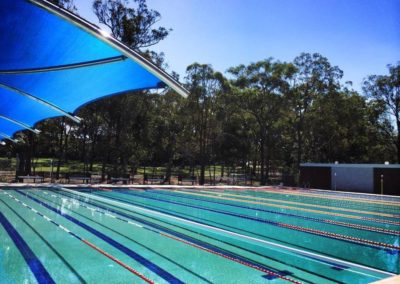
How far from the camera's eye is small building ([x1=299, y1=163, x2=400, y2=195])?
75.2 feet

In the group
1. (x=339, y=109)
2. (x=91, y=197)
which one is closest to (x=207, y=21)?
(x=91, y=197)

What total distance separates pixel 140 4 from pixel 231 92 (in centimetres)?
1069

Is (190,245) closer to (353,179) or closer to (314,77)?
(353,179)

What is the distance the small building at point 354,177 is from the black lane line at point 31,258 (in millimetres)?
22006

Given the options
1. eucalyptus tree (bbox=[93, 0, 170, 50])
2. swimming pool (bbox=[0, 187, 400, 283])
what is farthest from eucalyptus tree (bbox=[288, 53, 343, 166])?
swimming pool (bbox=[0, 187, 400, 283])

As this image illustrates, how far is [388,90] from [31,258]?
36.5 meters

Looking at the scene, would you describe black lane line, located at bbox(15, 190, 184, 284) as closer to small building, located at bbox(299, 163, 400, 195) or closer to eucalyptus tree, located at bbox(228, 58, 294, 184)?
small building, located at bbox(299, 163, 400, 195)

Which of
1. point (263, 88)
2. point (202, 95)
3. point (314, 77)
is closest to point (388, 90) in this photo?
point (314, 77)

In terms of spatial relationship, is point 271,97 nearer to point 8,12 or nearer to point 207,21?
point 207,21

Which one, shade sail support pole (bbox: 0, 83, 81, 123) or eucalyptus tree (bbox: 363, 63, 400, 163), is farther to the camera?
eucalyptus tree (bbox: 363, 63, 400, 163)

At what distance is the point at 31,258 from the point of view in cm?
602

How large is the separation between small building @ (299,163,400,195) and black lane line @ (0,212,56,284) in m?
22.0

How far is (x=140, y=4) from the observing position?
87.9ft

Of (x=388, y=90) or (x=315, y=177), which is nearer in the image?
(x=315, y=177)
